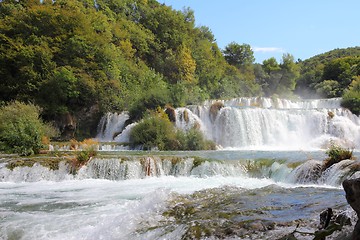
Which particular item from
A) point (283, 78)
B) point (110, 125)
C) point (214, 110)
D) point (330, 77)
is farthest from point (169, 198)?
point (330, 77)

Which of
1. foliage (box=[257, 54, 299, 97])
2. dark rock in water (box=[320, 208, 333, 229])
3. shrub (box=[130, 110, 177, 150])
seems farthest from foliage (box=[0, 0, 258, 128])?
foliage (box=[257, 54, 299, 97])

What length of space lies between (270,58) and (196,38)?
1497 centimetres

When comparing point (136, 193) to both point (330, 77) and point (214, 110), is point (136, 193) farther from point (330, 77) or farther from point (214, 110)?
point (330, 77)

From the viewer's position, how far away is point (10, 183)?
12.6 meters

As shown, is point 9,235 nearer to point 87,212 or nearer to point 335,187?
point 87,212

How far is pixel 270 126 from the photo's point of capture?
80.0 feet

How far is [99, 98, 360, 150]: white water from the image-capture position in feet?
77.5

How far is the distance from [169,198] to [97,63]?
76.3 ft

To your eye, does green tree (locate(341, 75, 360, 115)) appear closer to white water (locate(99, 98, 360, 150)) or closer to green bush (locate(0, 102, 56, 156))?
white water (locate(99, 98, 360, 150))

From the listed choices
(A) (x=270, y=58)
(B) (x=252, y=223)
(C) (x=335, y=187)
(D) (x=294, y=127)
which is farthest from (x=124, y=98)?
(A) (x=270, y=58)

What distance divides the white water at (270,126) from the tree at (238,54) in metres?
32.4

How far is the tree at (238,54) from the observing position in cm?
5638

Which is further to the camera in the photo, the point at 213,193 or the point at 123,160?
the point at 123,160

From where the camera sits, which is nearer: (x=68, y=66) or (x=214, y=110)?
(x=214, y=110)
